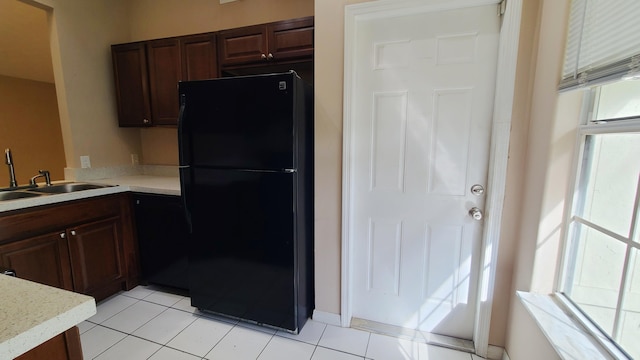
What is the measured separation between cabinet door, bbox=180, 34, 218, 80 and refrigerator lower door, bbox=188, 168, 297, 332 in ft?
3.35

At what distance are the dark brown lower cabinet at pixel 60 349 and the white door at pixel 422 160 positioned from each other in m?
1.40

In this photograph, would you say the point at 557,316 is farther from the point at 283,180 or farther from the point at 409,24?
the point at 409,24

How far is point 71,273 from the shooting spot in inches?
73.9

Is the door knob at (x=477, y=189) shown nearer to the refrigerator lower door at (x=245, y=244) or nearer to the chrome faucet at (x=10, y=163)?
the refrigerator lower door at (x=245, y=244)

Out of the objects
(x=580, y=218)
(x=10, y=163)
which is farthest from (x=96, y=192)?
(x=580, y=218)

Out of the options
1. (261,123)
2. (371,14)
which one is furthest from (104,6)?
(371,14)

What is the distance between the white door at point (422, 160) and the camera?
5.00ft

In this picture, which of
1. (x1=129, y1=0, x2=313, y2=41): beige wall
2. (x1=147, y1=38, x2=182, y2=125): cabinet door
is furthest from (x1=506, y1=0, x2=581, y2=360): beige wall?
(x1=147, y1=38, x2=182, y2=125): cabinet door

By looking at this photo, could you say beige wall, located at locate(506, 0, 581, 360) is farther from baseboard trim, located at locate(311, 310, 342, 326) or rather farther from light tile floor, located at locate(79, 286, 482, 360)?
baseboard trim, located at locate(311, 310, 342, 326)

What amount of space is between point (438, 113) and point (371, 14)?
0.72m

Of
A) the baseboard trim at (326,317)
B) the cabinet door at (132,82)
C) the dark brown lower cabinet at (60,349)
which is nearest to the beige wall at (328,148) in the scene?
the baseboard trim at (326,317)

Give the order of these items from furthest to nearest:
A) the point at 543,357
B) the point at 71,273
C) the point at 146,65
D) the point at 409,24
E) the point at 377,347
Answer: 1. the point at 146,65
2. the point at 71,273
3. the point at 377,347
4. the point at 409,24
5. the point at 543,357

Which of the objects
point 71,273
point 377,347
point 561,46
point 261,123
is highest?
point 561,46

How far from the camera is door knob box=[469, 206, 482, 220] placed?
1563mm
